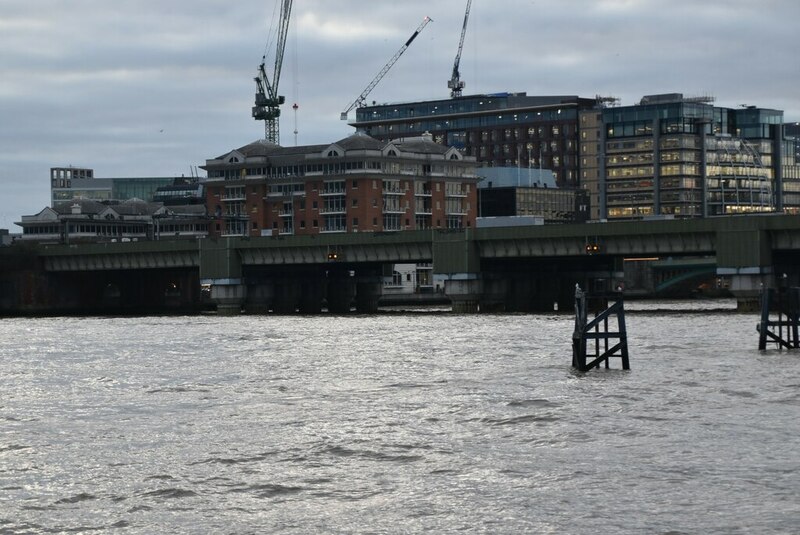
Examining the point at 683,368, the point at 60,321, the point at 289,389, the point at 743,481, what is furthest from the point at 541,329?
the point at 743,481

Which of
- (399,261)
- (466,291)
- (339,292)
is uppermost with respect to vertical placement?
(399,261)

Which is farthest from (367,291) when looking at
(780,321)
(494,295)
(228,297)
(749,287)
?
(780,321)

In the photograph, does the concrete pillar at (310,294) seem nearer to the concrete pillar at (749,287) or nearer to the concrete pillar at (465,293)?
the concrete pillar at (465,293)

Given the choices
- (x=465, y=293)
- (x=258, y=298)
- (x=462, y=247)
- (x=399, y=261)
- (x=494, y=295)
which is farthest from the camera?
(x=258, y=298)

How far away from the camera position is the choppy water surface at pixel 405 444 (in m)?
32.5

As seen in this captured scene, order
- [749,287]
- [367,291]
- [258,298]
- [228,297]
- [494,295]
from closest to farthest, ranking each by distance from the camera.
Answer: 1. [749,287]
2. [494,295]
3. [228,297]
4. [258,298]
5. [367,291]

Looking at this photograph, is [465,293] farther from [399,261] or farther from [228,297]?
[228,297]

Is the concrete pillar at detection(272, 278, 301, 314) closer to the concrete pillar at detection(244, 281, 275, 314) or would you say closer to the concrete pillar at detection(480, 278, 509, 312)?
the concrete pillar at detection(244, 281, 275, 314)

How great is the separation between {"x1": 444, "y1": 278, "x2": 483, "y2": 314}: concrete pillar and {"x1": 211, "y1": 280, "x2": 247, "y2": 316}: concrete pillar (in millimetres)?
29931

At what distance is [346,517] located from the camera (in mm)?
32281

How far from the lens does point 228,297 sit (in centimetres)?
16775

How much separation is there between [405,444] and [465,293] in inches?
4202

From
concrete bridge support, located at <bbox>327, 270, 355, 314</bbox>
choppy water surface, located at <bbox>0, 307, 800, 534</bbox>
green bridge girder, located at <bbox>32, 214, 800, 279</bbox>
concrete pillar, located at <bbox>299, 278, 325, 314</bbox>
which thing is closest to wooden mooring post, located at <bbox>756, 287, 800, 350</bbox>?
choppy water surface, located at <bbox>0, 307, 800, 534</bbox>

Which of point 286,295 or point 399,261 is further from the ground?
point 399,261
